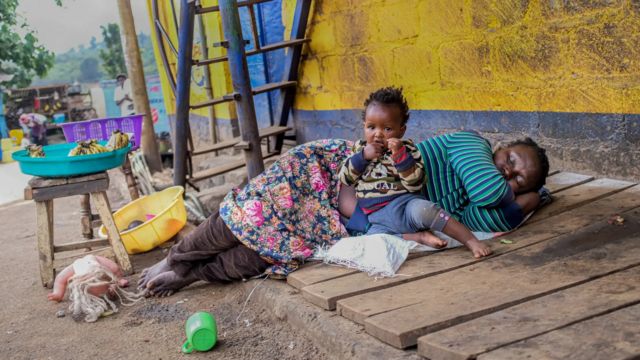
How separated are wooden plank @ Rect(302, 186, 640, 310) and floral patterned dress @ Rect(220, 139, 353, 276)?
18 cm

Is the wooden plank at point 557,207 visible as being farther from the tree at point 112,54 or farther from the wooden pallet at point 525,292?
the tree at point 112,54

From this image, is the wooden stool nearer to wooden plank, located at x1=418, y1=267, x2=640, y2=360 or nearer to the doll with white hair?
the doll with white hair

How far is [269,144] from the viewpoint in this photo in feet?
18.9

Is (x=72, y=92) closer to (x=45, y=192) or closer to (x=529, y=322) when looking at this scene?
(x=45, y=192)

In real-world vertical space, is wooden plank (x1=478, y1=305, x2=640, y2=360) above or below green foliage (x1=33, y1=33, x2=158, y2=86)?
below

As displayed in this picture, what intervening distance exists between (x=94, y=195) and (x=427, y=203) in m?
2.13

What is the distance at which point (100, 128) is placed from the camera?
496 centimetres

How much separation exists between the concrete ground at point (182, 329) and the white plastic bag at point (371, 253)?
0.25m

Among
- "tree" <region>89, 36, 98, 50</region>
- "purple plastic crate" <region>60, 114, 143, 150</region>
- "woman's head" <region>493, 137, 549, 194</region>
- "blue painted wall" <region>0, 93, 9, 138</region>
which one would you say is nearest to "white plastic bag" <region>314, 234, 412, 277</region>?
"woman's head" <region>493, 137, 549, 194</region>

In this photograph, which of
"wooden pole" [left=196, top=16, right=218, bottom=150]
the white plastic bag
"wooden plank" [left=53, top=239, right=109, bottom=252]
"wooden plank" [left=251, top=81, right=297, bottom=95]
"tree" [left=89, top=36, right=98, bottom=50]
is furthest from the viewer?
"tree" [left=89, top=36, right=98, bottom=50]

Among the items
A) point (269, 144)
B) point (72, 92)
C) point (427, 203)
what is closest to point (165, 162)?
point (269, 144)

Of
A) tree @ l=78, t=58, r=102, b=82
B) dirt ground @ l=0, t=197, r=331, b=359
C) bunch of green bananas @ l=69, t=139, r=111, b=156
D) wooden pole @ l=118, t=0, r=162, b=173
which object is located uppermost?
tree @ l=78, t=58, r=102, b=82

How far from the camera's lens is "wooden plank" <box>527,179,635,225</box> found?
2883mm

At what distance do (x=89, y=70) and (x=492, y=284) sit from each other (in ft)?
93.9
